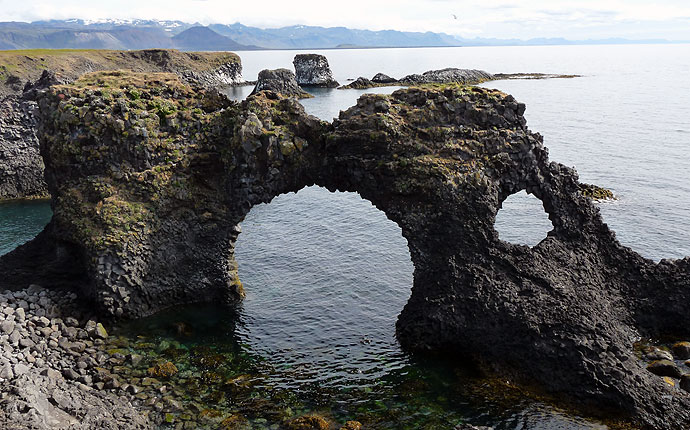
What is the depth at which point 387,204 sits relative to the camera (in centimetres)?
3731

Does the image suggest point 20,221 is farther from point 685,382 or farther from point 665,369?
point 685,382

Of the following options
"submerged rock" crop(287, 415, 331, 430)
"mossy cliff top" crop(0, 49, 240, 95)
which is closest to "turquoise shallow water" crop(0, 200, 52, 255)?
"submerged rock" crop(287, 415, 331, 430)

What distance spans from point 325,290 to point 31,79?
94.7m

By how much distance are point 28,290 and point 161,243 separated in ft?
31.9

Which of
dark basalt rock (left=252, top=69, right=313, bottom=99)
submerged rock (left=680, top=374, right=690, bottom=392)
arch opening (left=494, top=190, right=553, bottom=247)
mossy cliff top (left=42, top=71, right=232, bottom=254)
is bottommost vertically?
submerged rock (left=680, top=374, right=690, bottom=392)

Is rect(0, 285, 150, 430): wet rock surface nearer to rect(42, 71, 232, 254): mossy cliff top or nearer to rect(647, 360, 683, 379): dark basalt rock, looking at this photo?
rect(42, 71, 232, 254): mossy cliff top

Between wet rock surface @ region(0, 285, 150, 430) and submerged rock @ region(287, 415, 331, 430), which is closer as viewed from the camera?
wet rock surface @ region(0, 285, 150, 430)

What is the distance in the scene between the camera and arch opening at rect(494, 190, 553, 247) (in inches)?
2199

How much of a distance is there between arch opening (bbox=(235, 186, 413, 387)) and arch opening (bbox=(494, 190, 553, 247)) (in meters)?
12.5

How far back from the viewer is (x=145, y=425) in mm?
26531

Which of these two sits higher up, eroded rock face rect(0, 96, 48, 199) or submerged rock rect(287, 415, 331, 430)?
eroded rock face rect(0, 96, 48, 199)

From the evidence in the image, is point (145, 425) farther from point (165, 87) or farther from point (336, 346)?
point (165, 87)

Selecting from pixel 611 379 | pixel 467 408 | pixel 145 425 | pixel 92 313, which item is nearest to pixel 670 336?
pixel 611 379

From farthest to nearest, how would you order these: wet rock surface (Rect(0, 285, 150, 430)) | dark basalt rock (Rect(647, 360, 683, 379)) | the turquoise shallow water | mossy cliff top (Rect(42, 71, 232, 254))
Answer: the turquoise shallow water, mossy cliff top (Rect(42, 71, 232, 254)), dark basalt rock (Rect(647, 360, 683, 379)), wet rock surface (Rect(0, 285, 150, 430))
